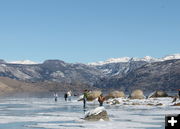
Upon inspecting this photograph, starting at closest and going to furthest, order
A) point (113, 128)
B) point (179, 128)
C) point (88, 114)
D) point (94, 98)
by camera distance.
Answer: point (179, 128)
point (113, 128)
point (88, 114)
point (94, 98)

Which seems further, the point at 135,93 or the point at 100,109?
the point at 135,93

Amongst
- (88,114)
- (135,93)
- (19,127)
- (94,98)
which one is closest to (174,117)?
(19,127)

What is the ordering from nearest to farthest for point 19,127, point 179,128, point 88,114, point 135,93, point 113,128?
point 179,128 → point 113,128 → point 19,127 → point 88,114 → point 135,93

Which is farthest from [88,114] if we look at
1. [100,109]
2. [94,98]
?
[94,98]

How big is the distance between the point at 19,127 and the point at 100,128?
633 cm

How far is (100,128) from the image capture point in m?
25.9

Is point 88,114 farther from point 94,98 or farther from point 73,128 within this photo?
point 94,98

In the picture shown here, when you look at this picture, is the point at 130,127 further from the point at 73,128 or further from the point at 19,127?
the point at 19,127

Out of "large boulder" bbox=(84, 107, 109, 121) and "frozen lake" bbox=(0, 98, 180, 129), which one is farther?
"large boulder" bbox=(84, 107, 109, 121)

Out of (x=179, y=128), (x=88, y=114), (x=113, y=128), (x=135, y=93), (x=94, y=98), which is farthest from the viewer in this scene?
(x=135, y=93)

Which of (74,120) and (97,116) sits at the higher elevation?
(97,116)

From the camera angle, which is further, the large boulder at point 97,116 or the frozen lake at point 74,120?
the large boulder at point 97,116

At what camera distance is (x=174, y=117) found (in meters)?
9.67

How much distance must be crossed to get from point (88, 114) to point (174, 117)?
78.5ft
